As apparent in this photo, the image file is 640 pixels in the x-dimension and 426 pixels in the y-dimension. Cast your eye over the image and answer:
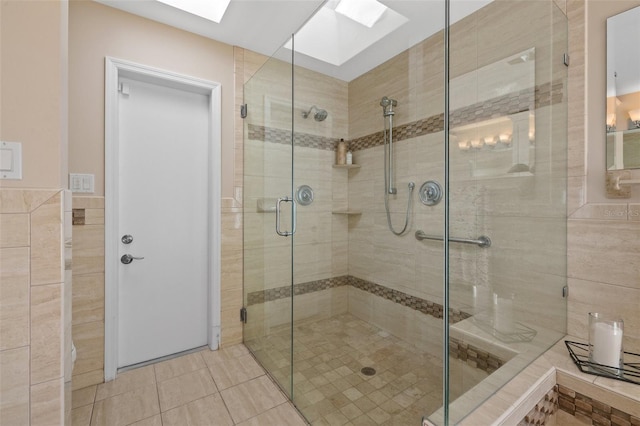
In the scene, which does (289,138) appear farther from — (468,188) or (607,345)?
(607,345)

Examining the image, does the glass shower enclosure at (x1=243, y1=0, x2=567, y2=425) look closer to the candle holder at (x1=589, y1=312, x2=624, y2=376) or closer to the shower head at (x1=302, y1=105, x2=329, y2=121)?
the shower head at (x1=302, y1=105, x2=329, y2=121)

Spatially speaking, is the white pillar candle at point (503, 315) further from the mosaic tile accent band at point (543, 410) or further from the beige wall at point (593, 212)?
the beige wall at point (593, 212)

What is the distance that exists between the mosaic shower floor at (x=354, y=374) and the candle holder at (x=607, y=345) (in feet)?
2.56

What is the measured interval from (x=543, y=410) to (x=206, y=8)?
9.92ft

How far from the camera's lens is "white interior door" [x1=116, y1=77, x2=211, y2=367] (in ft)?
6.66

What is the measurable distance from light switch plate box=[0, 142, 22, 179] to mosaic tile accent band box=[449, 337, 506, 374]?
71.9 inches

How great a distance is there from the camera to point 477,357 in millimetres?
1274

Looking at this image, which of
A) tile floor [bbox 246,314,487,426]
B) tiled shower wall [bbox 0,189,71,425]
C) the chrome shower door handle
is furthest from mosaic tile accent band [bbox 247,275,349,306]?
tiled shower wall [bbox 0,189,71,425]

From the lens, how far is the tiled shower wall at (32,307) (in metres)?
1.03

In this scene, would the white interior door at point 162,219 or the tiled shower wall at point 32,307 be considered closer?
the tiled shower wall at point 32,307

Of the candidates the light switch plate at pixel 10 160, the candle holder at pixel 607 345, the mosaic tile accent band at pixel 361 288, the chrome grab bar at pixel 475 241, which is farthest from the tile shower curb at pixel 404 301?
the light switch plate at pixel 10 160

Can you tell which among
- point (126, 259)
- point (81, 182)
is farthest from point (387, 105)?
point (126, 259)

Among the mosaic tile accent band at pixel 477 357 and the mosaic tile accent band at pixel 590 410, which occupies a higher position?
the mosaic tile accent band at pixel 477 357

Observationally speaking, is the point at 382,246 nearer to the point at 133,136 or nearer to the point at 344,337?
the point at 344,337
